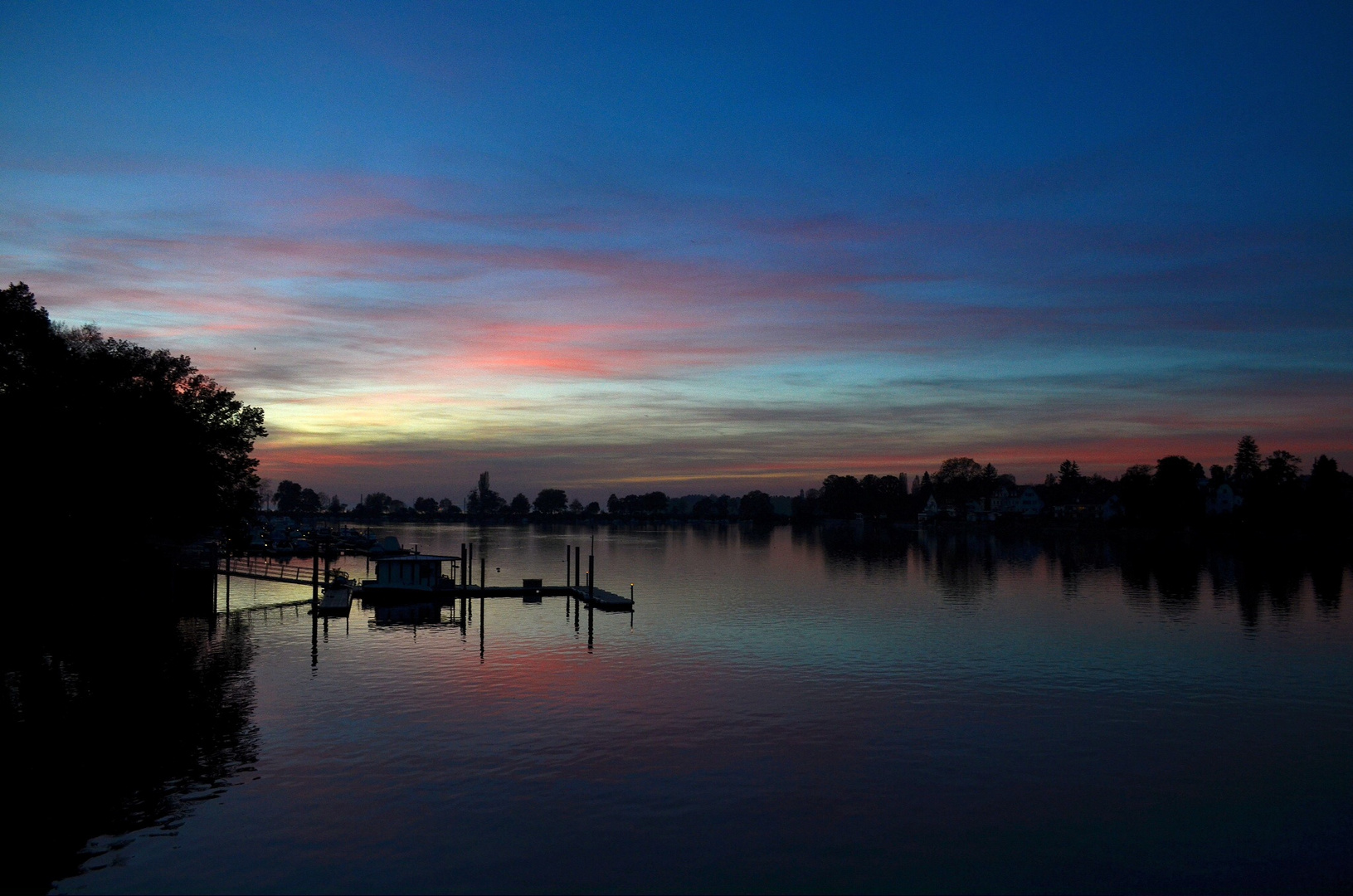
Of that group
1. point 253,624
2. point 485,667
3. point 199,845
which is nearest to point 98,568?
point 253,624

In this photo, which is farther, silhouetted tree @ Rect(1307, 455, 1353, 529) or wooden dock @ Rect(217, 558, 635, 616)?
silhouetted tree @ Rect(1307, 455, 1353, 529)

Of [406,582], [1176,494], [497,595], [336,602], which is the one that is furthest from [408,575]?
[1176,494]

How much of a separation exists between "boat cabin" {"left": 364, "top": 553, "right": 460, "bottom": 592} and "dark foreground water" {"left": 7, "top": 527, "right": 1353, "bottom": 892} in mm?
10053

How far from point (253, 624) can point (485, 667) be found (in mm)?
22837

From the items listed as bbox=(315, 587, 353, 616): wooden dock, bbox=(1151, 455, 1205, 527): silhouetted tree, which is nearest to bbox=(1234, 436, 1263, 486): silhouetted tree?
bbox=(1151, 455, 1205, 527): silhouetted tree

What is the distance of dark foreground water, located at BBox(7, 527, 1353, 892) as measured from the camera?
73.7ft

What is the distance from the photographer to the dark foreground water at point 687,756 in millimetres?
22469

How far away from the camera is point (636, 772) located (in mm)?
29203

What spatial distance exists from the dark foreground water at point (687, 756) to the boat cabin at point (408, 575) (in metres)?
10.1

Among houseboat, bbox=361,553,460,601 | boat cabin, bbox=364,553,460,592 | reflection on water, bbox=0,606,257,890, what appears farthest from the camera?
boat cabin, bbox=364,553,460,592

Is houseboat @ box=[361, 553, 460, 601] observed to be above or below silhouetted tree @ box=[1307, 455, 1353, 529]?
below

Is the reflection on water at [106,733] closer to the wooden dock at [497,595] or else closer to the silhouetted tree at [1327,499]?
the wooden dock at [497,595]

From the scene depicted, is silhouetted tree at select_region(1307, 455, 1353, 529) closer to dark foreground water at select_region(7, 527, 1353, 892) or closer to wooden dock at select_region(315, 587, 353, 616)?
dark foreground water at select_region(7, 527, 1353, 892)

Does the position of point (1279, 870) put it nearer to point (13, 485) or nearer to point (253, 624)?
point (13, 485)
